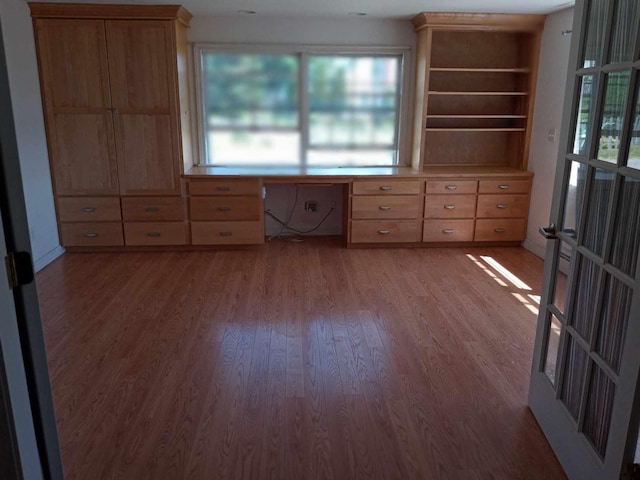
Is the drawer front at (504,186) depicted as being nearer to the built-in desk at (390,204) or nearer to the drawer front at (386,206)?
the built-in desk at (390,204)

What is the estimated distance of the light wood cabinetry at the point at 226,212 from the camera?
475cm

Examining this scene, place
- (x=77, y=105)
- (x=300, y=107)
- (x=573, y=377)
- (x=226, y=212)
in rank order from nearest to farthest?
(x=573, y=377) < (x=77, y=105) < (x=226, y=212) < (x=300, y=107)

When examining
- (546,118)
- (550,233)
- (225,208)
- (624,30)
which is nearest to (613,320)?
(550,233)

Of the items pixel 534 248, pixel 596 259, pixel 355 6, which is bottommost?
pixel 534 248

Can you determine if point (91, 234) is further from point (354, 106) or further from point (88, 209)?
point (354, 106)

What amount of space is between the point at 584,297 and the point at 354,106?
3820mm

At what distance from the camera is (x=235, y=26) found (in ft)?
16.2

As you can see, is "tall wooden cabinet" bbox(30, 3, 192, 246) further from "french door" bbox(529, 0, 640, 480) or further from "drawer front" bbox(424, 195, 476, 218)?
"french door" bbox(529, 0, 640, 480)

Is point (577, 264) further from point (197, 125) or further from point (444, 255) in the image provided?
point (197, 125)

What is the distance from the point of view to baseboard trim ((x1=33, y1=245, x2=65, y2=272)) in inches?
169

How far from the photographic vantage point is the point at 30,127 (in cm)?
423

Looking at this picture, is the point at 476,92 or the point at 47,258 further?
the point at 476,92

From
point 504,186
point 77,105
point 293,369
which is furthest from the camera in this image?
point 504,186

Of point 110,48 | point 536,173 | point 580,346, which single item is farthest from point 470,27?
point 580,346
